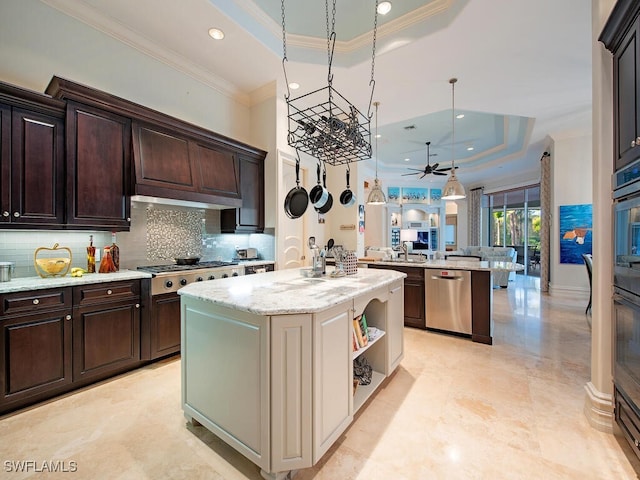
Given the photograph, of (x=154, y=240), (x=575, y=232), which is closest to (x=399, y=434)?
(x=154, y=240)

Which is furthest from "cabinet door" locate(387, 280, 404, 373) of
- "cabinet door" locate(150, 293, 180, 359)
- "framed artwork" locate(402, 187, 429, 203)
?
"framed artwork" locate(402, 187, 429, 203)

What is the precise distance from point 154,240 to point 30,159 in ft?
4.20

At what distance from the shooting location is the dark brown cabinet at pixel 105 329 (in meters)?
2.23

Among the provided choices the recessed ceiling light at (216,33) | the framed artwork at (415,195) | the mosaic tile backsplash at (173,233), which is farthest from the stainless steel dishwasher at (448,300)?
the framed artwork at (415,195)

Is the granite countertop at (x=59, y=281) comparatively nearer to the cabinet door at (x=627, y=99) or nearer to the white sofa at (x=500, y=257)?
the cabinet door at (x=627, y=99)

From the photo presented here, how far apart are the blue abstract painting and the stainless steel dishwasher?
369cm

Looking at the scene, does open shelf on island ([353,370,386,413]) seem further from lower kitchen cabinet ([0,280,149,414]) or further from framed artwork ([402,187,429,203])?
framed artwork ([402,187,429,203])

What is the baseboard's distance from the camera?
5.85 ft

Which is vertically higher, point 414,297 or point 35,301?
point 35,301

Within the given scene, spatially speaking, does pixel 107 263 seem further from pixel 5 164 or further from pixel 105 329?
pixel 5 164

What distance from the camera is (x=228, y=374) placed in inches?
59.9

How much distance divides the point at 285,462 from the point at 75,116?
304 cm

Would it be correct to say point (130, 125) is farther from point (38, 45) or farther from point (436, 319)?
point (436, 319)

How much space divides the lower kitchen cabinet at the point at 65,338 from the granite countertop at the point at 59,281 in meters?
0.05
